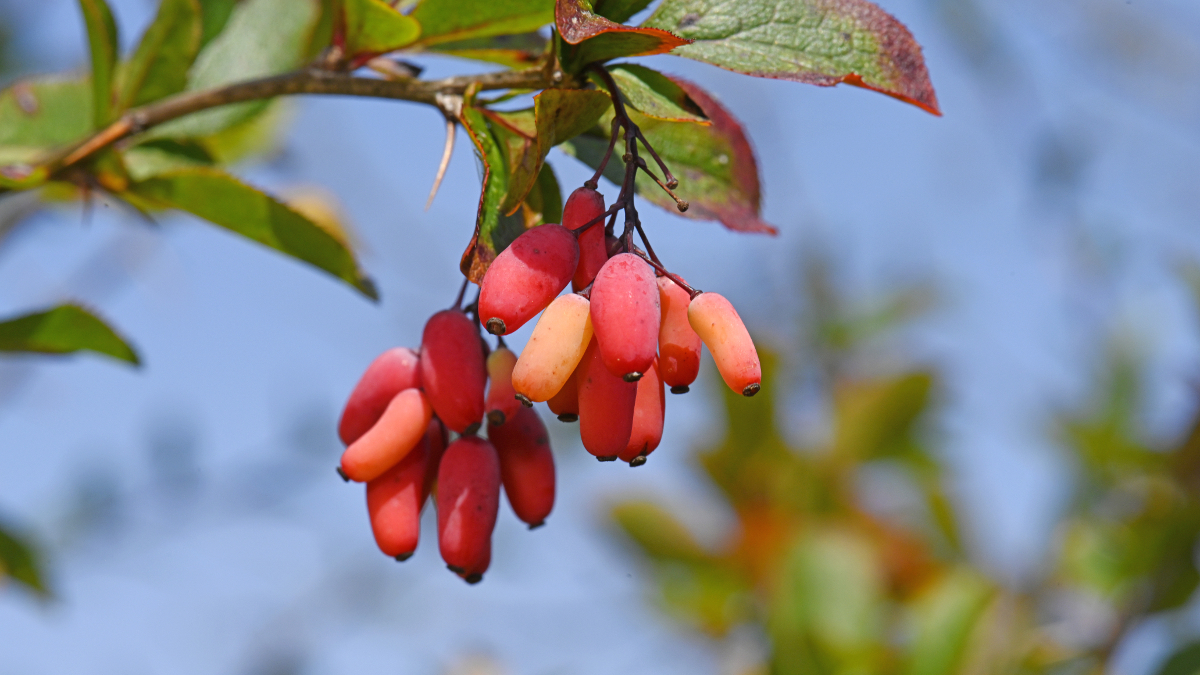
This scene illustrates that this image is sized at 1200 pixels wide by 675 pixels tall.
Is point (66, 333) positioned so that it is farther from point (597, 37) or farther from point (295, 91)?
point (597, 37)

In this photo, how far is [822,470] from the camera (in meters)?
2.78

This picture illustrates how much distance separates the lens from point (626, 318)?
Answer: 2.25 ft

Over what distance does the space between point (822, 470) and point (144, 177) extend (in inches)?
81.1

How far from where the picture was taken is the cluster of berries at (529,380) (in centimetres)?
70

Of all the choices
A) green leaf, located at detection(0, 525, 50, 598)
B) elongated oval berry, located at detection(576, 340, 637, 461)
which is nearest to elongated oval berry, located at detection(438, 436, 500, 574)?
elongated oval berry, located at detection(576, 340, 637, 461)

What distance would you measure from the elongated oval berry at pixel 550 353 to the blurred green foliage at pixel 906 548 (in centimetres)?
134

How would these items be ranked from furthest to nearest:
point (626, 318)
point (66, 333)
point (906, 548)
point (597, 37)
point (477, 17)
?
point (906, 548)
point (66, 333)
point (477, 17)
point (597, 37)
point (626, 318)

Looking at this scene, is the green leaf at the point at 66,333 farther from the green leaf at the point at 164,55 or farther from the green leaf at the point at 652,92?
the green leaf at the point at 652,92

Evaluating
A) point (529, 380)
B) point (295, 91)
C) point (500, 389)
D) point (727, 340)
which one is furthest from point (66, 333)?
point (727, 340)

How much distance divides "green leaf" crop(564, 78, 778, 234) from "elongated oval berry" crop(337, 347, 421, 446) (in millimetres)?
254

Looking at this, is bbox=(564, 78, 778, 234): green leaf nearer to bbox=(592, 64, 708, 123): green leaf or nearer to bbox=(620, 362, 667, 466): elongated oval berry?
bbox=(592, 64, 708, 123): green leaf

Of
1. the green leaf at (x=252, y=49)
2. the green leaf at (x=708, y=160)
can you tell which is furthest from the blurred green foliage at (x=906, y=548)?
the green leaf at (x=252, y=49)

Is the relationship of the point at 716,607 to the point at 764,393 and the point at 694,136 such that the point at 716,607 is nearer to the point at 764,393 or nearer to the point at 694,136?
the point at 764,393

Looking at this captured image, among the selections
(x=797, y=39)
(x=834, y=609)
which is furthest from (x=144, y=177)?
(x=834, y=609)
